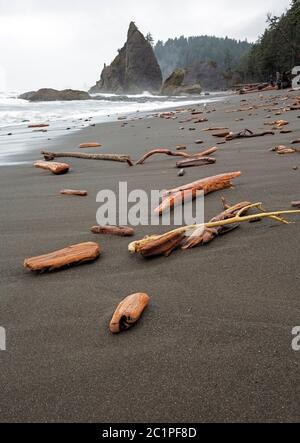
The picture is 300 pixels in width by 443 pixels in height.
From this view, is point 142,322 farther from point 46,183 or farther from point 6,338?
point 46,183

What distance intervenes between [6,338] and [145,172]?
7.53ft

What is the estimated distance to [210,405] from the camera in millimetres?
837

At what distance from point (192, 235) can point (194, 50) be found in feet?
517

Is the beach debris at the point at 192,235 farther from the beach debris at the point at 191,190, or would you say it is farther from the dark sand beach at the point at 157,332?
the beach debris at the point at 191,190

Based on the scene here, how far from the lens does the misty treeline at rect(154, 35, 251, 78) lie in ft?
433

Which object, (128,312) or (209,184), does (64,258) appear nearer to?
(128,312)

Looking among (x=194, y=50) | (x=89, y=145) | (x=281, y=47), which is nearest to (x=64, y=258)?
(x=89, y=145)

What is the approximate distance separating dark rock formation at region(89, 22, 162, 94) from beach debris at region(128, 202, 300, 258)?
8389cm

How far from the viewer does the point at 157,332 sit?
1095 millimetres

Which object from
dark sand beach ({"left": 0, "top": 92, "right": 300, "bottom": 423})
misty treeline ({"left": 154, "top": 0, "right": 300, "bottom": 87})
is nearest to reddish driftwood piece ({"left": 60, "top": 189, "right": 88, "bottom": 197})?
dark sand beach ({"left": 0, "top": 92, "right": 300, "bottom": 423})

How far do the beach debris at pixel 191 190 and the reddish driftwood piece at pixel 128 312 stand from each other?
909mm

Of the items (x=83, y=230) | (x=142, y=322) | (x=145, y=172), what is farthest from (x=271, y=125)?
(x=142, y=322)

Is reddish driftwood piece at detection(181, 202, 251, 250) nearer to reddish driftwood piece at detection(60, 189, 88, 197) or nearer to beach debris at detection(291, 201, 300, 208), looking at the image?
beach debris at detection(291, 201, 300, 208)
